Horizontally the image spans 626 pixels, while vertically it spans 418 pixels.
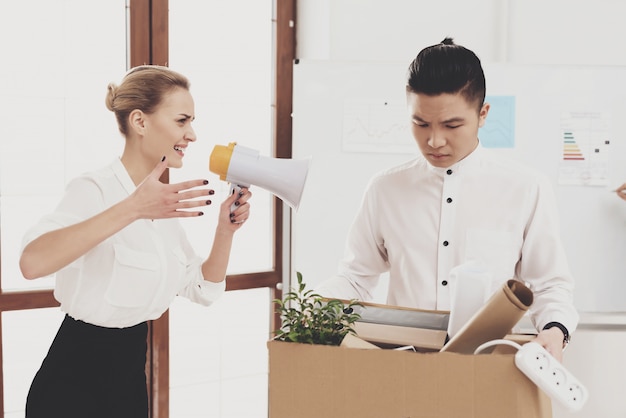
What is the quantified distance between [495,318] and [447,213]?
0.69m

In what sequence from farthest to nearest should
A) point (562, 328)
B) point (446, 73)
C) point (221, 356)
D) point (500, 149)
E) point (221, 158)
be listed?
point (221, 356), point (500, 149), point (446, 73), point (221, 158), point (562, 328)

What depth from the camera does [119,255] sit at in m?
1.43

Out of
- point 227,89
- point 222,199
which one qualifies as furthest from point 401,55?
point 222,199

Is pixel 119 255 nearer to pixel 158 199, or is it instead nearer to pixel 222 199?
pixel 158 199

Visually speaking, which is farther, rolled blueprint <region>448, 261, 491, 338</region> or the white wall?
the white wall

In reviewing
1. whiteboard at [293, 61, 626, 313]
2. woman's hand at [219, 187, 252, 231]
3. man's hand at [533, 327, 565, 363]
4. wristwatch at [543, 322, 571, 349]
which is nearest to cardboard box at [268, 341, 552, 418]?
man's hand at [533, 327, 565, 363]

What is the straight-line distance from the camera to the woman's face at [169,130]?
1554mm

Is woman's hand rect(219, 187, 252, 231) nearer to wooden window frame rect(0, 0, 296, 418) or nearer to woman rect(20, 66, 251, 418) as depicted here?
woman rect(20, 66, 251, 418)

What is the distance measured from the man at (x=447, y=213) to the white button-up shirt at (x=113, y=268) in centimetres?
39

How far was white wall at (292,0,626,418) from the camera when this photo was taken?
2.47 m

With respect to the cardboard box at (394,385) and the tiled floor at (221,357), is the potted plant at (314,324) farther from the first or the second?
the tiled floor at (221,357)

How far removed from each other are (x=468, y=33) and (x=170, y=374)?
198 cm

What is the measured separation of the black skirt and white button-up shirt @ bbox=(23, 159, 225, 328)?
36 mm

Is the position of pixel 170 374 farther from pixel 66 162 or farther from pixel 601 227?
pixel 601 227
